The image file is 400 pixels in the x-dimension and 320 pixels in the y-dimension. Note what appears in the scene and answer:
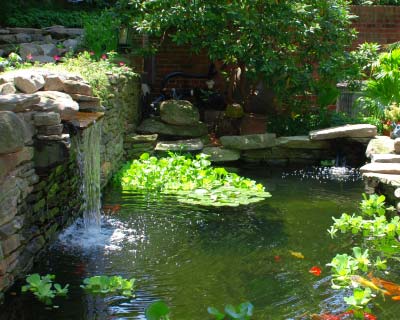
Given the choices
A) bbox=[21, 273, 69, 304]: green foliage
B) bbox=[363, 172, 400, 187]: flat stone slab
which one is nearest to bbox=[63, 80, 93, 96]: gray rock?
bbox=[21, 273, 69, 304]: green foliage

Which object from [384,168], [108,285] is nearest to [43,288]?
[108,285]

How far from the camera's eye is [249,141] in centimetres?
1049

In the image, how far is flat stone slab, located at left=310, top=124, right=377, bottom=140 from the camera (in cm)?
1034

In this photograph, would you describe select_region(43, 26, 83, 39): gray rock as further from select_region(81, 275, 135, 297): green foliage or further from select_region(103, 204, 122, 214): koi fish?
select_region(81, 275, 135, 297): green foliage

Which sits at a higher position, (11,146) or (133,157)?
(11,146)

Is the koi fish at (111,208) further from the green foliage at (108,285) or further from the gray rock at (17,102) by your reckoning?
the gray rock at (17,102)

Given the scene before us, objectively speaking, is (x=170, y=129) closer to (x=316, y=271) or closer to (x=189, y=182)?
(x=189, y=182)

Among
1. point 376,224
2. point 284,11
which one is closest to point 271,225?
point 376,224

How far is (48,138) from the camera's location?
5.04 m

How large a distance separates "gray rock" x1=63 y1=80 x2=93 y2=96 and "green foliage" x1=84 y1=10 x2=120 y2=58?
399 cm

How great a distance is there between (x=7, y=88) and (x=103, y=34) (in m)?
5.66

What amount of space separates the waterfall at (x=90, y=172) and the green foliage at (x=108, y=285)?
1.74 metres

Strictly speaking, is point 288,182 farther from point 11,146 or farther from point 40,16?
point 40,16

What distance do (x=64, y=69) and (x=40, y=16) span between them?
19.2ft
